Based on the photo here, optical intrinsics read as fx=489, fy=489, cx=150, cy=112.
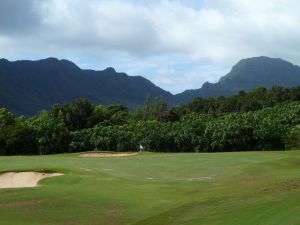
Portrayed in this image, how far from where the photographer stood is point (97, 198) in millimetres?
23516

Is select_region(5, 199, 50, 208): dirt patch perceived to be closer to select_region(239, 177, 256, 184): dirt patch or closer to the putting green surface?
the putting green surface

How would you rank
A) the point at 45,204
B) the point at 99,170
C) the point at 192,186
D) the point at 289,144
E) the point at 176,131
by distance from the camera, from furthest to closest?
the point at 176,131 < the point at 289,144 < the point at 99,170 < the point at 192,186 < the point at 45,204

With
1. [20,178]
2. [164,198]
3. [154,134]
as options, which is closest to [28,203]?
[164,198]

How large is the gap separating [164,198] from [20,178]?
16.9m

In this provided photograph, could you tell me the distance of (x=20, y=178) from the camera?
3703 centimetres

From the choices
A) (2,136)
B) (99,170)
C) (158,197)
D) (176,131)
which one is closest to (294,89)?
(176,131)

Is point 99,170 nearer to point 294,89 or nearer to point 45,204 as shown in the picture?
point 45,204

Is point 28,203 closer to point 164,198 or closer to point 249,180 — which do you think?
point 164,198

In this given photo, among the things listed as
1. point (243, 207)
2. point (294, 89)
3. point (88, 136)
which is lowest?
point (243, 207)

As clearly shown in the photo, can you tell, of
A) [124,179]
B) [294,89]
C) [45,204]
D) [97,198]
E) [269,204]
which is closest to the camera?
[269,204]

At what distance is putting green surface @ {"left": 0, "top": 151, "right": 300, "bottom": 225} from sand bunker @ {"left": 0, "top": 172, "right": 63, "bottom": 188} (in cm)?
228

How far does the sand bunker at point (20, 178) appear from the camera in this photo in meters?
35.2

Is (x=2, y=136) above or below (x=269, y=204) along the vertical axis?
above

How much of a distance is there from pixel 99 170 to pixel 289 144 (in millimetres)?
41529
